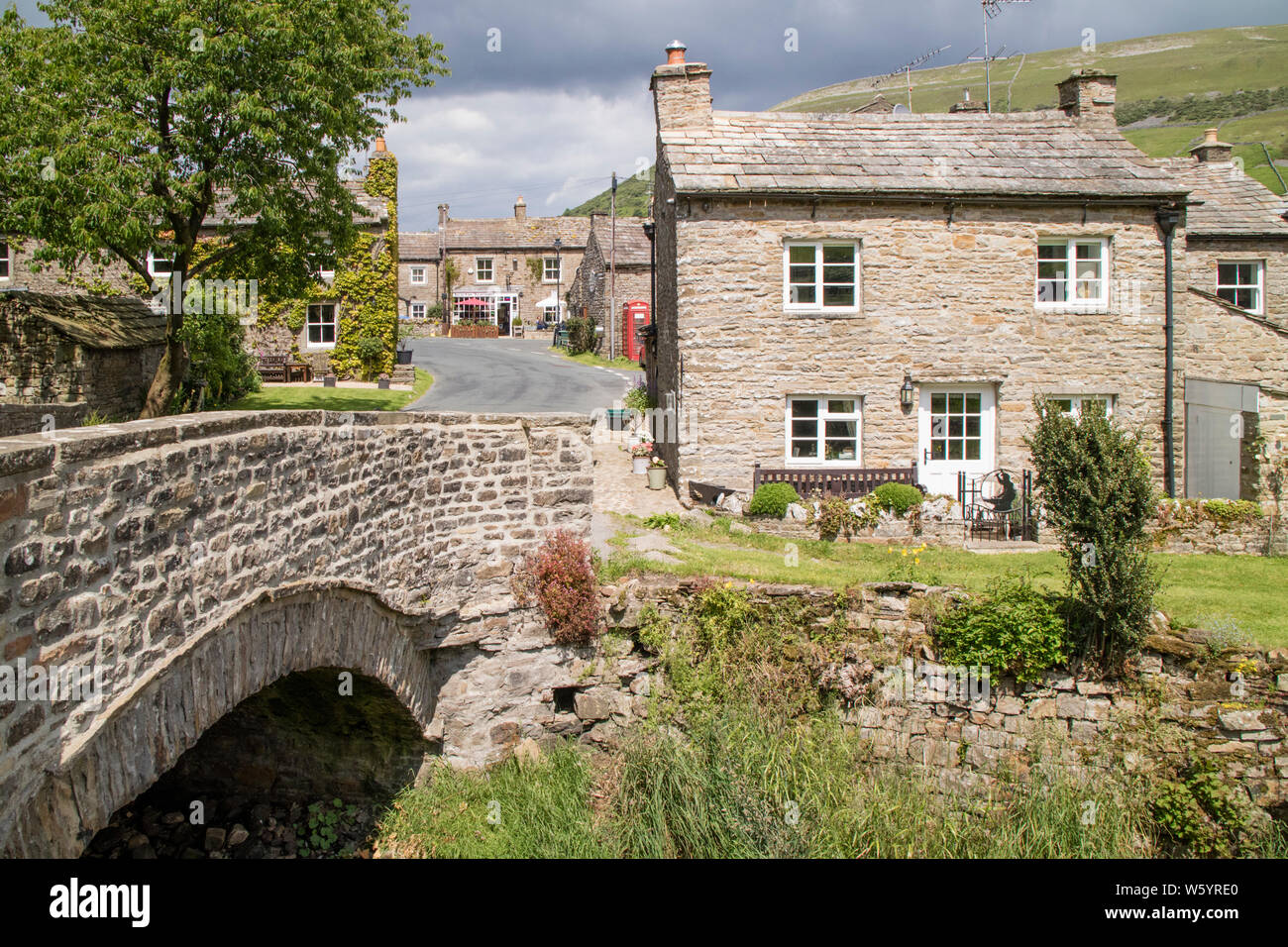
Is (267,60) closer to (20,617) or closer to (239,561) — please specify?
(239,561)

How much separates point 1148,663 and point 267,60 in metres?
16.2

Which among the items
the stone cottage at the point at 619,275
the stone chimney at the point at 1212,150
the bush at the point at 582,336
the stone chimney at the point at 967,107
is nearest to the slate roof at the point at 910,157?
the stone chimney at the point at 967,107

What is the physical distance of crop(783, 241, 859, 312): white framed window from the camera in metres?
16.5

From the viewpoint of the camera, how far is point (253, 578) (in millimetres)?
6527

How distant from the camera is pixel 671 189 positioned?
16.8 meters

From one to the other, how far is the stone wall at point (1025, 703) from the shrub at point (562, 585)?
1.42ft

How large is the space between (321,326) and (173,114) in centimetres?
1186

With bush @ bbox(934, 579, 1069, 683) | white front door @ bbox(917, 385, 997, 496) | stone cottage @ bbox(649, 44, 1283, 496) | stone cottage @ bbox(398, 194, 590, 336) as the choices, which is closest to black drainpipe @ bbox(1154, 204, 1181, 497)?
stone cottage @ bbox(649, 44, 1283, 496)

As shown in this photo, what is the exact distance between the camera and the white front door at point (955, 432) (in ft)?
54.3

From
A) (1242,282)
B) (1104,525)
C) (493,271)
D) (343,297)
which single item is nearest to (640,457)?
(1104,525)

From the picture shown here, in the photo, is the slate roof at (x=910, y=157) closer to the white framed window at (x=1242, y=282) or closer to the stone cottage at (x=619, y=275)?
the white framed window at (x=1242, y=282)

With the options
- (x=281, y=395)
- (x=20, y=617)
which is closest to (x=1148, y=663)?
(x=20, y=617)

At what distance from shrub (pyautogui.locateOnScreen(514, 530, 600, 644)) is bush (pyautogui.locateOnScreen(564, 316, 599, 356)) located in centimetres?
2761

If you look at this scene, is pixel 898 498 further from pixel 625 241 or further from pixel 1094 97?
pixel 625 241
